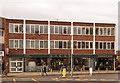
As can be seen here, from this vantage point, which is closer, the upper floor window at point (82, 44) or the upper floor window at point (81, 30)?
the upper floor window at point (82, 44)

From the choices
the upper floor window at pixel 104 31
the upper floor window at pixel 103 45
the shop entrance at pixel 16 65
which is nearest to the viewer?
the shop entrance at pixel 16 65

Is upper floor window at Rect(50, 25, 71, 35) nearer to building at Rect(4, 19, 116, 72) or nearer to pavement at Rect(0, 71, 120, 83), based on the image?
building at Rect(4, 19, 116, 72)

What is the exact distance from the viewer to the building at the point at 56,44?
42263 mm

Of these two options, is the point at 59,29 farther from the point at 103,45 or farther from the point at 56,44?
the point at 103,45

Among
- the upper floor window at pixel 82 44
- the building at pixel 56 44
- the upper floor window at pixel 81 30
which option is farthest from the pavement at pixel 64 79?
the upper floor window at pixel 81 30

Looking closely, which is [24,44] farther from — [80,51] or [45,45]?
[80,51]

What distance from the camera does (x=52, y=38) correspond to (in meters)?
43.8

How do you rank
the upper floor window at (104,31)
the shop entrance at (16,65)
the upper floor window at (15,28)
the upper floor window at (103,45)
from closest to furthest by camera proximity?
1. the upper floor window at (15,28)
2. the shop entrance at (16,65)
3. the upper floor window at (103,45)
4. the upper floor window at (104,31)

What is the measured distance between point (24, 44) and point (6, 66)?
518cm

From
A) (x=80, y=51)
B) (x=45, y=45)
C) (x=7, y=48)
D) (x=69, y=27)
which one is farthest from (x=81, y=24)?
(x=7, y=48)

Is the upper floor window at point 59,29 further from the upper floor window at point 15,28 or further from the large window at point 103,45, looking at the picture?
the large window at point 103,45

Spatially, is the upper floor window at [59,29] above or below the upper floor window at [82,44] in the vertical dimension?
above

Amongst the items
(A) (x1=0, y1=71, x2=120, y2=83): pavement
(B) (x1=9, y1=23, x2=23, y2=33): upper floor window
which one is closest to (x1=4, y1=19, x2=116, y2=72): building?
(B) (x1=9, y1=23, x2=23, y2=33): upper floor window

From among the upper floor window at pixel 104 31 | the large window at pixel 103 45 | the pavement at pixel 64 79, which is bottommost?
the pavement at pixel 64 79
